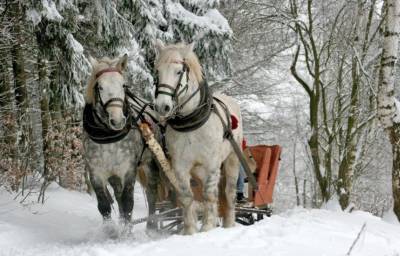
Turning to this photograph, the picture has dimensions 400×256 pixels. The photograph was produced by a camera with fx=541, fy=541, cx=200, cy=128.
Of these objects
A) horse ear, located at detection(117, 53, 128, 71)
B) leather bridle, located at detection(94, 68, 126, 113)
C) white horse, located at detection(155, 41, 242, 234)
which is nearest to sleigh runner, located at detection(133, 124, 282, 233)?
white horse, located at detection(155, 41, 242, 234)

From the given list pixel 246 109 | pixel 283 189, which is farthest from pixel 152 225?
pixel 283 189

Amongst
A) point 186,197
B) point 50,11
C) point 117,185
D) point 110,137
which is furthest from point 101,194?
point 50,11

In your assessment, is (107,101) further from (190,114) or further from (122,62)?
(190,114)

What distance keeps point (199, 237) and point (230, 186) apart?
202 centimetres

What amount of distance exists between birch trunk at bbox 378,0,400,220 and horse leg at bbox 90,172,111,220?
14.0 ft

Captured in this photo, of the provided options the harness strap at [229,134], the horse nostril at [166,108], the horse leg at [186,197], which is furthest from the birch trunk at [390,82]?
the horse nostril at [166,108]

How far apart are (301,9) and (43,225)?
329 inches

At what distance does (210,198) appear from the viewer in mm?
5891

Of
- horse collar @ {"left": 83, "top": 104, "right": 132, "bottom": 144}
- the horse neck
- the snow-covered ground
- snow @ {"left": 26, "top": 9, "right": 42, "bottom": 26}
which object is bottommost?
the snow-covered ground

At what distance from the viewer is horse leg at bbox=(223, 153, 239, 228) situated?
265 inches

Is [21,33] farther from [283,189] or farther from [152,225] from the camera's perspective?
[283,189]

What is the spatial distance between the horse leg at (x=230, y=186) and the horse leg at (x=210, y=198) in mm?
824

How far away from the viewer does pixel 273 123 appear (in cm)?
1956

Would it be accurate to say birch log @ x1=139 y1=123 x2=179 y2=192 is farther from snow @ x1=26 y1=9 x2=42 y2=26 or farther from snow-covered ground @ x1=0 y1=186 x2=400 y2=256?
snow @ x1=26 y1=9 x2=42 y2=26
